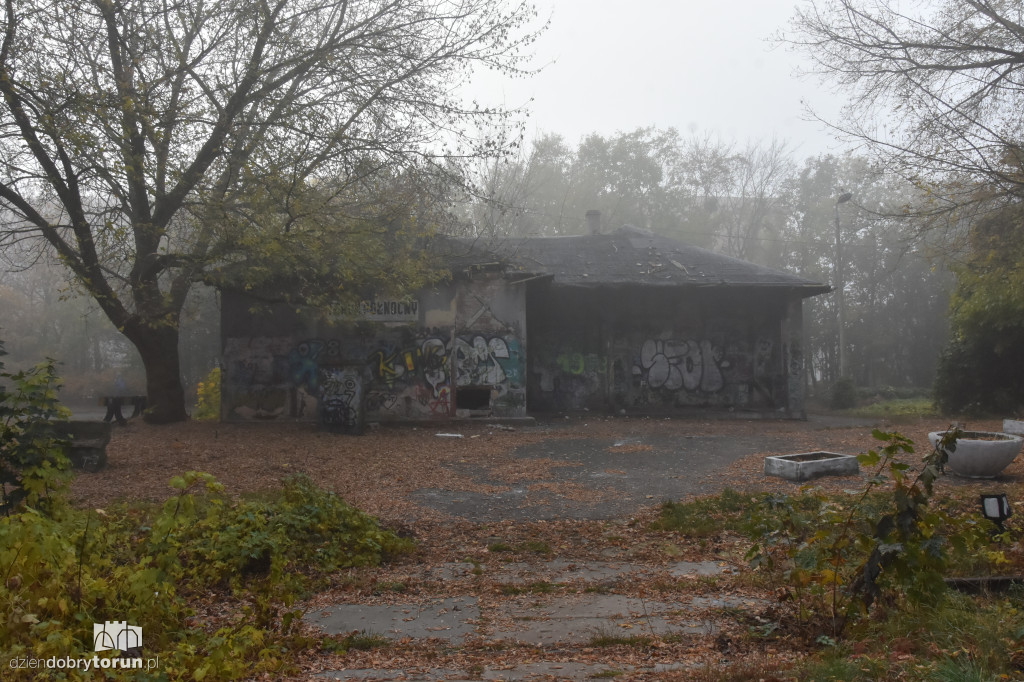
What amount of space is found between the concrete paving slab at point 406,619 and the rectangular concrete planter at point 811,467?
5.66 meters

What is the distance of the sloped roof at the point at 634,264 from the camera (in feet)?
65.8

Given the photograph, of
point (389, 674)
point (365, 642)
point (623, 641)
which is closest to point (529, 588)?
point (623, 641)

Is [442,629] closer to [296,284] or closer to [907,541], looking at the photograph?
[907,541]

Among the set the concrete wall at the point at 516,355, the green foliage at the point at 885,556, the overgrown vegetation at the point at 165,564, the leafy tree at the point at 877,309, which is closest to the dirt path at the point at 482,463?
the concrete wall at the point at 516,355

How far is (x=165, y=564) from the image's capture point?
12.2ft

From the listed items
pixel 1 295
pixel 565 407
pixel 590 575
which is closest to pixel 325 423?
pixel 565 407

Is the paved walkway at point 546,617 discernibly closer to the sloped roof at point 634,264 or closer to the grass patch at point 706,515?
the grass patch at point 706,515

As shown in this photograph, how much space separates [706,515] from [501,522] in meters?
2.12

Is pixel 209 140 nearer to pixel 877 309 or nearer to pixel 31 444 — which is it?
pixel 31 444

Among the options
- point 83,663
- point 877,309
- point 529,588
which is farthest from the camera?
point 877,309

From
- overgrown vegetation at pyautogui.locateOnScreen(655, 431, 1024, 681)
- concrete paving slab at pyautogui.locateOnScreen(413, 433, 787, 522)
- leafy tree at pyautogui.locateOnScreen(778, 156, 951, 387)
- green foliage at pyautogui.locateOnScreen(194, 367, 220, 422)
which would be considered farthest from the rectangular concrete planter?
leafy tree at pyautogui.locateOnScreen(778, 156, 951, 387)

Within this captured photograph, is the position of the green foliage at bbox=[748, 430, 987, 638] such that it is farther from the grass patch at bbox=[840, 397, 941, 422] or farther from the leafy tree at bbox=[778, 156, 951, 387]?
the leafy tree at bbox=[778, 156, 951, 387]

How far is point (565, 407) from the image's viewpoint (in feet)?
69.7

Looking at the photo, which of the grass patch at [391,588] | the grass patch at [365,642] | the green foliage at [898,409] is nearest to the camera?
the grass patch at [365,642]
